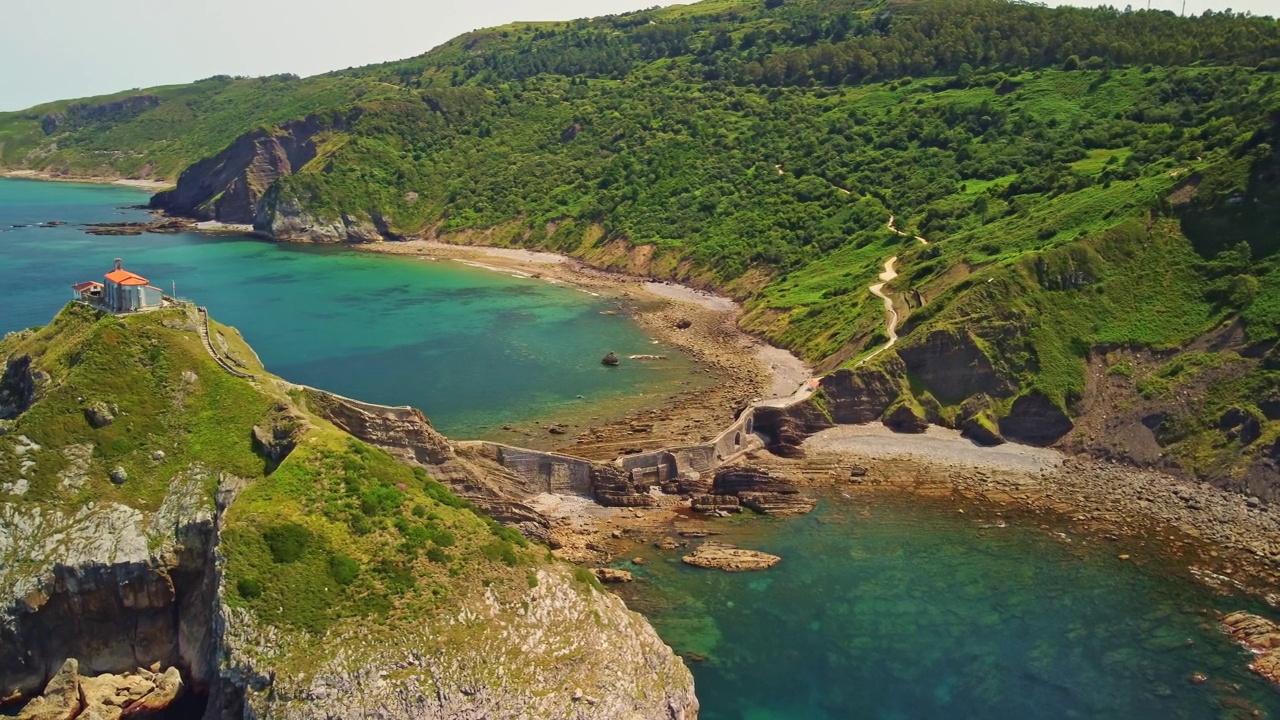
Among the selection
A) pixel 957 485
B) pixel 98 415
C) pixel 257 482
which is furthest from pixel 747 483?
pixel 98 415

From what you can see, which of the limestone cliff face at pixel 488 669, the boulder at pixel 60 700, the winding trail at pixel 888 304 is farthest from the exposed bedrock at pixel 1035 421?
the boulder at pixel 60 700

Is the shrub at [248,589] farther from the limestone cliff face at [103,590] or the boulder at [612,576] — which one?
the boulder at [612,576]

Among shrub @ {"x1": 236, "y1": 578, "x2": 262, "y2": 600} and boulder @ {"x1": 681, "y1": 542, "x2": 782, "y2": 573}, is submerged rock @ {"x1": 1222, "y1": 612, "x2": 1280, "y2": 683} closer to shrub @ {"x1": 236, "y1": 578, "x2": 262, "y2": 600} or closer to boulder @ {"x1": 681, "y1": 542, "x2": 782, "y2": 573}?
boulder @ {"x1": 681, "y1": 542, "x2": 782, "y2": 573}

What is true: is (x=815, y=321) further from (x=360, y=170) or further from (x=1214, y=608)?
(x=360, y=170)

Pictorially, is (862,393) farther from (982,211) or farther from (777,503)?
(982,211)

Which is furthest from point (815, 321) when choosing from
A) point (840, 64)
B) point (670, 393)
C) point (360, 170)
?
point (360, 170)

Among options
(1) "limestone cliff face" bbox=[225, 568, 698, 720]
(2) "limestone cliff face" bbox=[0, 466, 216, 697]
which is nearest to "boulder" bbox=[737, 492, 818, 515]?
(1) "limestone cliff face" bbox=[225, 568, 698, 720]
